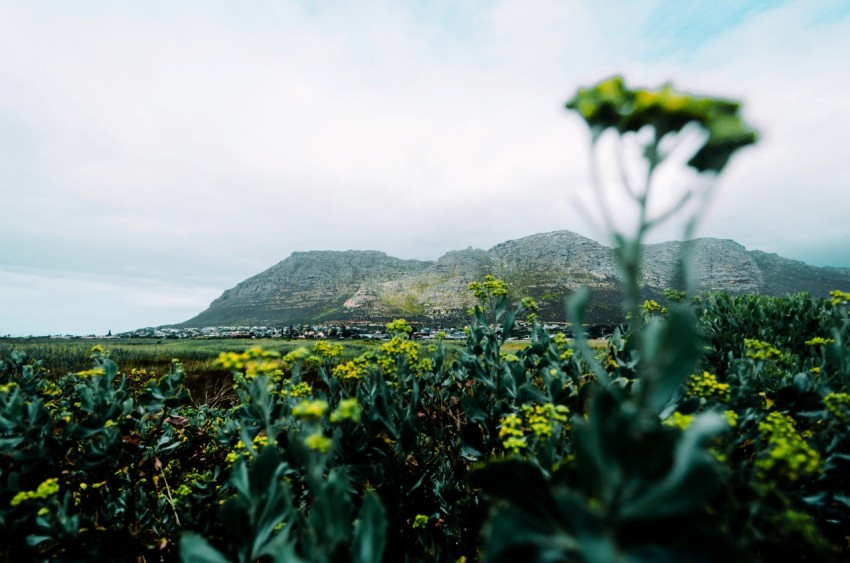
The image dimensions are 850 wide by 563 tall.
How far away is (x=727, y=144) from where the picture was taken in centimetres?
104

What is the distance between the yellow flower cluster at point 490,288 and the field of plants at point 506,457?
23 millimetres

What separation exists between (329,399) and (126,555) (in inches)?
83.4

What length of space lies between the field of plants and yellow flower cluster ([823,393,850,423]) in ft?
0.04

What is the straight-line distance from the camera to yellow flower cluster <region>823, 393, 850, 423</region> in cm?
174

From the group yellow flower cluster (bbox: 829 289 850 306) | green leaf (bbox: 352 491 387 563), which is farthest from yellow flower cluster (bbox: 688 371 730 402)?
green leaf (bbox: 352 491 387 563)

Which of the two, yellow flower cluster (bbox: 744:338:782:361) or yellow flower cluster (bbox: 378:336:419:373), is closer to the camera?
yellow flower cluster (bbox: 744:338:782:361)

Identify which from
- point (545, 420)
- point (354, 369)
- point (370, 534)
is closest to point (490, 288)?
point (354, 369)

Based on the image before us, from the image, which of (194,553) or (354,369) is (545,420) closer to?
(194,553)

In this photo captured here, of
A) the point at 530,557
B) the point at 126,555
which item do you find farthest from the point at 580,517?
the point at 126,555

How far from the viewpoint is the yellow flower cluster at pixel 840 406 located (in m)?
1.74

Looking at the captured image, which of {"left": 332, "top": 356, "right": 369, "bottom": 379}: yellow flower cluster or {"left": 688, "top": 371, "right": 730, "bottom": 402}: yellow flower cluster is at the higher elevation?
{"left": 332, "top": 356, "right": 369, "bottom": 379}: yellow flower cluster

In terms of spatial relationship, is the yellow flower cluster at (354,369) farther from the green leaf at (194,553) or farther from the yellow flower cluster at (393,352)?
the green leaf at (194,553)

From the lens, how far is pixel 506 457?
280cm

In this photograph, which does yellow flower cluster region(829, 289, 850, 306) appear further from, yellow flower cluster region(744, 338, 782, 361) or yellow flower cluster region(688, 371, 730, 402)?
yellow flower cluster region(688, 371, 730, 402)
